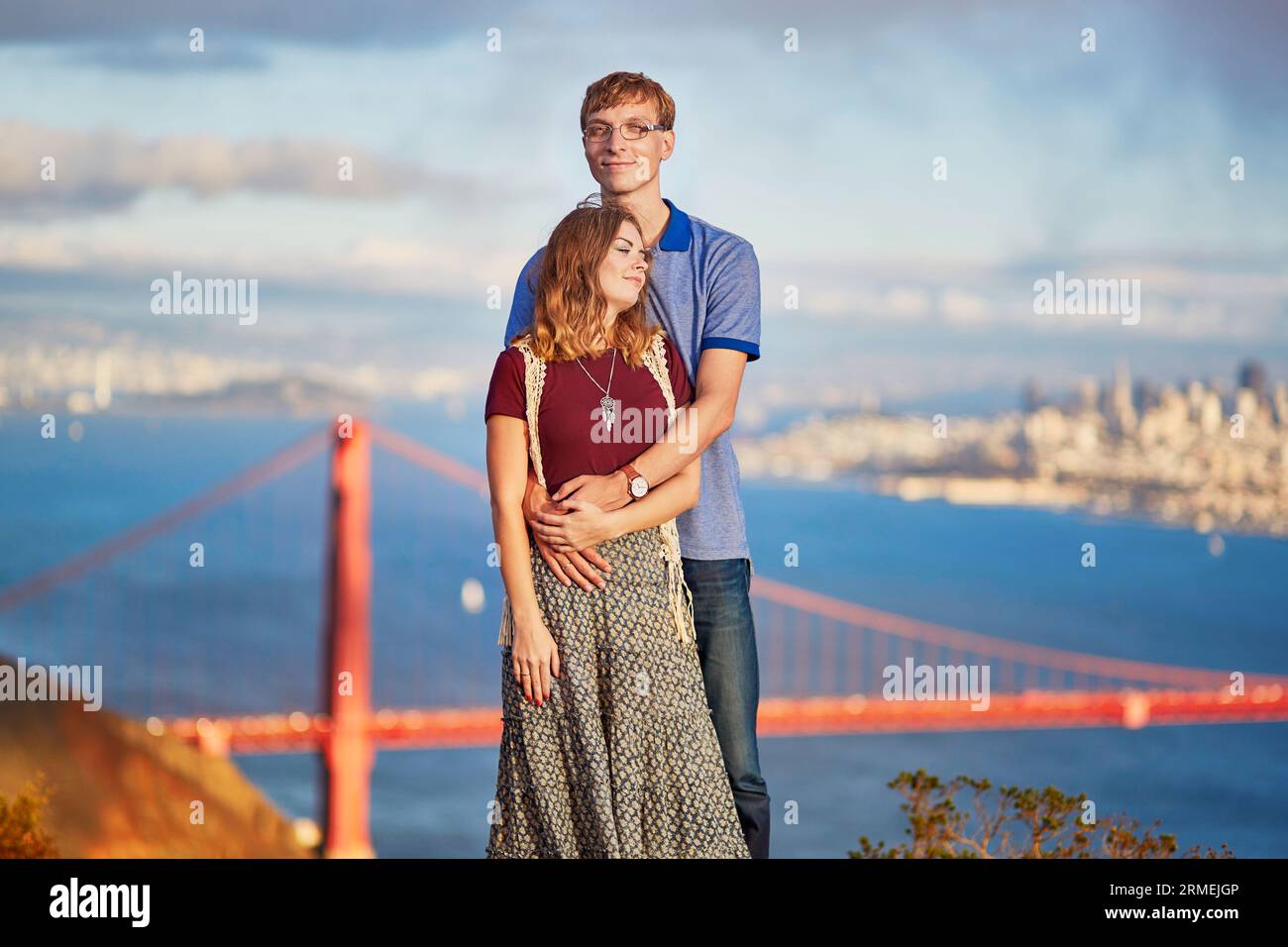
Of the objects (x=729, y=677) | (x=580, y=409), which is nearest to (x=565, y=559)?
(x=580, y=409)

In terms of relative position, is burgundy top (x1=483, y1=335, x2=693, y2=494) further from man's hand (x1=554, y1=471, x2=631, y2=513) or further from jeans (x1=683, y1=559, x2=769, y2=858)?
jeans (x1=683, y1=559, x2=769, y2=858)

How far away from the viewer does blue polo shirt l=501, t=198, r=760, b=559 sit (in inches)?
74.4

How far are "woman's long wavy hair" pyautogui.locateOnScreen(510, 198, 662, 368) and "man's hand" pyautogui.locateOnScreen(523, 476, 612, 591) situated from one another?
175 millimetres

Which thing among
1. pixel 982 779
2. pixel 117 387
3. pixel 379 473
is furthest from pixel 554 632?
pixel 379 473

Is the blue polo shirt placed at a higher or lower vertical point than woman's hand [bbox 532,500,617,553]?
higher

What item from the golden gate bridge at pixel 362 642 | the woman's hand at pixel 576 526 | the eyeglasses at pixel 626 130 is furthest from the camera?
the golden gate bridge at pixel 362 642

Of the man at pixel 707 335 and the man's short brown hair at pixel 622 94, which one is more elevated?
the man's short brown hair at pixel 622 94

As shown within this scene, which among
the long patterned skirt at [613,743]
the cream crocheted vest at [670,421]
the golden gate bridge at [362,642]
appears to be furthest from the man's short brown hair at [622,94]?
the golden gate bridge at [362,642]

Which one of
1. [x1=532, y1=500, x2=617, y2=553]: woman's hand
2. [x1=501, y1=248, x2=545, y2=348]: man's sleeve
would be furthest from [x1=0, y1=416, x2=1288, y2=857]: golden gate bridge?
[x1=532, y1=500, x2=617, y2=553]: woman's hand

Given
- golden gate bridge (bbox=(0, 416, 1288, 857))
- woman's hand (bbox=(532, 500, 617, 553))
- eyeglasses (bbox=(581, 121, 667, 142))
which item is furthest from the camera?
golden gate bridge (bbox=(0, 416, 1288, 857))

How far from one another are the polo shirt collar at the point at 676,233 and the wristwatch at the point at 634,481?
0.34m

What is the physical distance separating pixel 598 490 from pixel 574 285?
0.25 m

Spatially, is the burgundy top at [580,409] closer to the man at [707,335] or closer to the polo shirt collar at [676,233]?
the man at [707,335]

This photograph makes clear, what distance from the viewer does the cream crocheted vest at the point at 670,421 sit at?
1.77m
